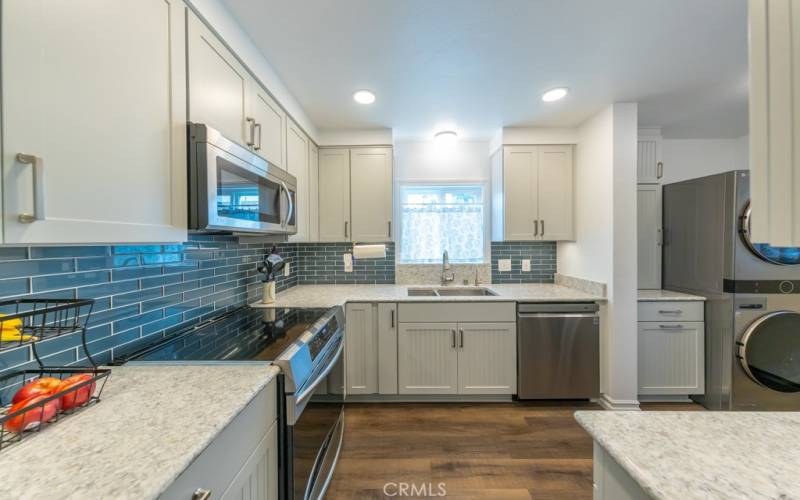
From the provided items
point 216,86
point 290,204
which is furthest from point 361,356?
point 216,86

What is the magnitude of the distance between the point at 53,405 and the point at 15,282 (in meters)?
0.42

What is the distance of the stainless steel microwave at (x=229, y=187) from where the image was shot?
3.65 feet

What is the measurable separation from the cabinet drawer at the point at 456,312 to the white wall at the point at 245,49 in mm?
1648

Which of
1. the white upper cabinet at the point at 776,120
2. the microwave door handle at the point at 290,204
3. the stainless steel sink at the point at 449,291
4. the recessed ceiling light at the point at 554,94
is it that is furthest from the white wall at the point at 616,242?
the microwave door handle at the point at 290,204

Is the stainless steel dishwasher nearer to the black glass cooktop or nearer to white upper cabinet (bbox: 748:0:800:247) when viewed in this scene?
the black glass cooktop

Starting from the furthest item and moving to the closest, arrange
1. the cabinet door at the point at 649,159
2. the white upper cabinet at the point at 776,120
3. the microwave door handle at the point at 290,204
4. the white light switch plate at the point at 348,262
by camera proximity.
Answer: the white light switch plate at the point at 348,262 < the cabinet door at the point at 649,159 < the microwave door handle at the point at 290,204 < the white upper cabinet at the point at 776,120

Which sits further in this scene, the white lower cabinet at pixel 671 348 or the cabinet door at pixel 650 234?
the cabinet door at pixel 650 234

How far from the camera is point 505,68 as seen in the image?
1.84 metres

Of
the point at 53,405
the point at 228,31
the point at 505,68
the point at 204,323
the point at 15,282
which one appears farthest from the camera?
the point at 505,68

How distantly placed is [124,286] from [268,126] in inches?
42.6

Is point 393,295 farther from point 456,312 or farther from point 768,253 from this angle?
point 768,253

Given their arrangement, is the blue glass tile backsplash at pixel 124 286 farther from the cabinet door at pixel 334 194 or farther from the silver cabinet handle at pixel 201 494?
the cabinet door at pixel 334 194

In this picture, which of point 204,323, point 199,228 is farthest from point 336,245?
point 199,228

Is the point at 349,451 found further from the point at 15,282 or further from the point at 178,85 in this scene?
the point at 178,85
